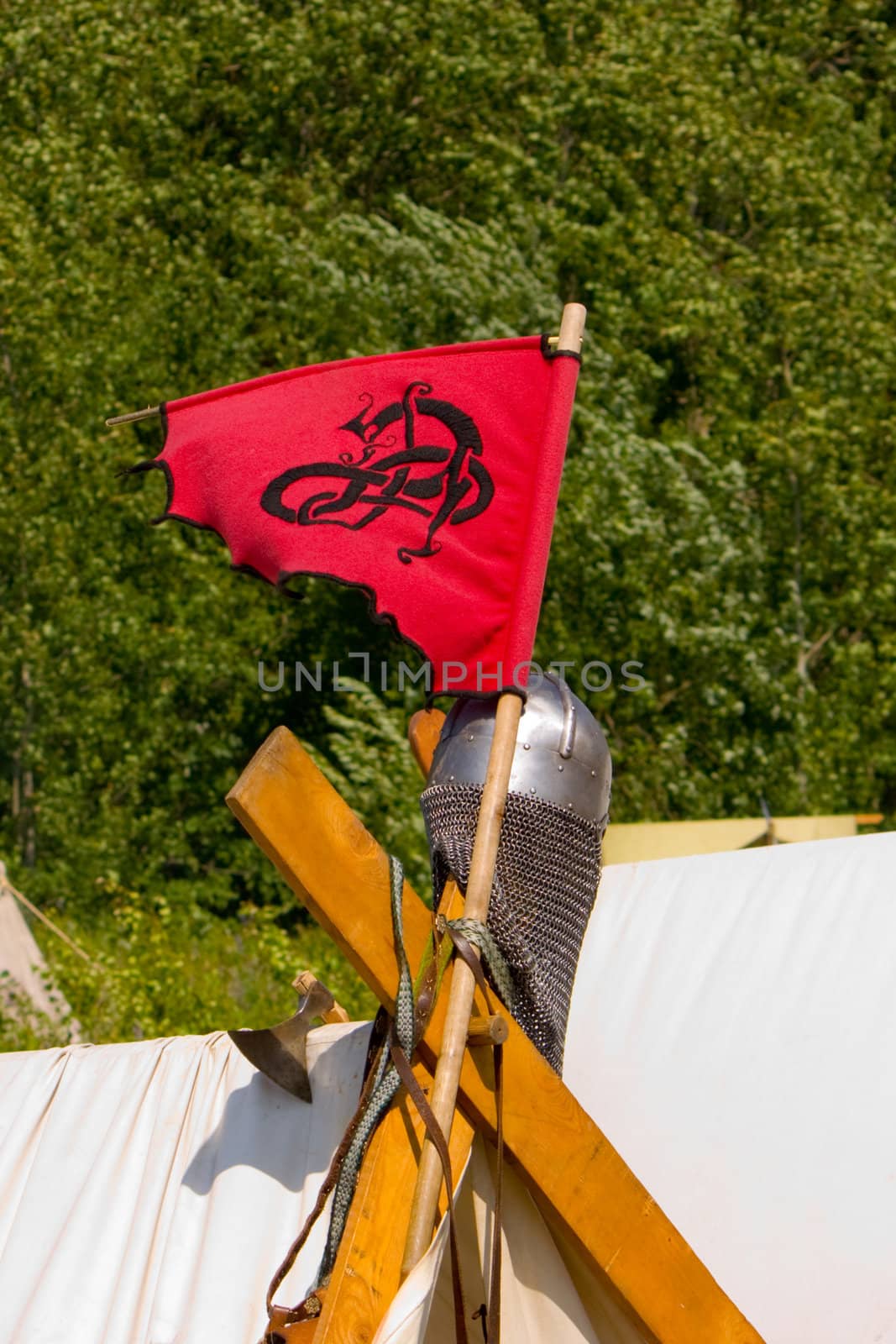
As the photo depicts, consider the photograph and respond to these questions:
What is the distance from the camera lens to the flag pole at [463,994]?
7.83ft

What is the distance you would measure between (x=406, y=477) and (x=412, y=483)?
0.02 meters

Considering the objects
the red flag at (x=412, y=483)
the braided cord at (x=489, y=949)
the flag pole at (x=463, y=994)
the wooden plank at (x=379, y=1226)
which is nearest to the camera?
the wooden plank at (x=379, y=1226)

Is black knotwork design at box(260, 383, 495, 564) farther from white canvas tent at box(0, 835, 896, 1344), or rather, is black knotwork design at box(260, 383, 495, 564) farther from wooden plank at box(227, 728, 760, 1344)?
white canvas tent at box(0, 835, 896, 1344)

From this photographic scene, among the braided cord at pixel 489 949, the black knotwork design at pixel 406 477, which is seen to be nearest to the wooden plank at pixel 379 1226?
the braided cord at pixel 489 949

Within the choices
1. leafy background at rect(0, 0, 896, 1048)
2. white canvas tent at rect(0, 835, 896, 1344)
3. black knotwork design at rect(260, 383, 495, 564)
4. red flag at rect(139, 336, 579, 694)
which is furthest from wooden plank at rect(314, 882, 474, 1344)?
leafy background at rect(0, 0, 896, 1048)

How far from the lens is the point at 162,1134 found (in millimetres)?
3283

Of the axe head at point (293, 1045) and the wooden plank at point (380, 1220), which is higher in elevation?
the wooden plank at point (380, 1220)

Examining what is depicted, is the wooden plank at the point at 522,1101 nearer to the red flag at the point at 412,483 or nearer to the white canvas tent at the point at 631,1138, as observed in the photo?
the white canvas tent at the point at 631,1138

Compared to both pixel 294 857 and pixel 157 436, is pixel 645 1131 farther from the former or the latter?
pixel 157 436

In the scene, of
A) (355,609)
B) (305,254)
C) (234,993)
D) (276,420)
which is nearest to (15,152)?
(305,254)

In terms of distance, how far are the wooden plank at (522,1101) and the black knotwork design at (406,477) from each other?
54 cm

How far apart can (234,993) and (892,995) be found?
6697mm

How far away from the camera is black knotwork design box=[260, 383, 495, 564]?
2857 millimetres

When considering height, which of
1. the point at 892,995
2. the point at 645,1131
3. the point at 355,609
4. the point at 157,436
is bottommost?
the point at 355,609
